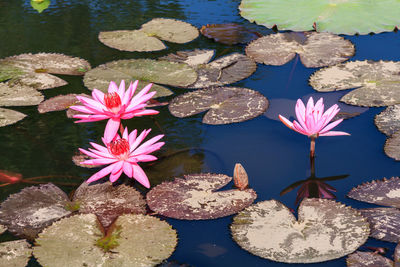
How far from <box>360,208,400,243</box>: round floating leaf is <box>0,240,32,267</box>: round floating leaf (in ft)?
3.86

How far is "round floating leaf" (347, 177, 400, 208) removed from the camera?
181cm

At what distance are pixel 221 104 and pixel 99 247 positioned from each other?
1.07 meters

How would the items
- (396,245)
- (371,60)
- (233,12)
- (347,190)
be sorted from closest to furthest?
(396,245) → (347,190) → (371,60) → (233,12)

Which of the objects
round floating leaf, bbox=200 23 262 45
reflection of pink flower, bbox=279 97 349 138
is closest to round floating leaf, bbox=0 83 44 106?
round floating leaf, bbox=200 23 262 45

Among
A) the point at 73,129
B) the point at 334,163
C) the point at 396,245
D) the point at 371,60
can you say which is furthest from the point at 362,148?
the point at 73,129

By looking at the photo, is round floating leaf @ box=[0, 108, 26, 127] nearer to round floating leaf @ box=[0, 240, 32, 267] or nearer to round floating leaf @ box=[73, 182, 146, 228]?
round floating leaf @ box=[73, 182, 146, 228]

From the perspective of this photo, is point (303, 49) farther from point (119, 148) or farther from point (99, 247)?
point (99, 247)

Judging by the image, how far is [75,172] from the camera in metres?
2.10

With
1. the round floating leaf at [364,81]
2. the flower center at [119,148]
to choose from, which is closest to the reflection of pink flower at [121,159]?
the flower center at [119,148]

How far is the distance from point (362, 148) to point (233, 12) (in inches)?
69.5

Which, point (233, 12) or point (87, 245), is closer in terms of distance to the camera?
point (87, 245)

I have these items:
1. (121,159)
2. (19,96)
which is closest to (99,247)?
(121,159)

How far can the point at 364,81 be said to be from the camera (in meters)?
2.62

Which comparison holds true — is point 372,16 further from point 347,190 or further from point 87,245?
point 87,245
